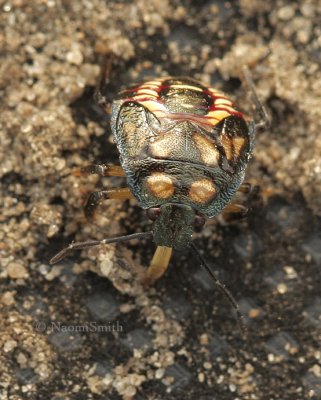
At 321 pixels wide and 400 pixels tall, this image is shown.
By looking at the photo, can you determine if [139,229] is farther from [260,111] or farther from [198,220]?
[260,111]

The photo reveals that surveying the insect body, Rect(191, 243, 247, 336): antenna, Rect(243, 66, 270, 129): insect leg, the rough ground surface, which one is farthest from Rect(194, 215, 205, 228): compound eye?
Rect(243, 66, 270, 129): insect leg

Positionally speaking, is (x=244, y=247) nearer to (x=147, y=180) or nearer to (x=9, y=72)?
(x=147, y=180)

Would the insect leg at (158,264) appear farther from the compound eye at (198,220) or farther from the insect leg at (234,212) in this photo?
the insect leg at (234,212)

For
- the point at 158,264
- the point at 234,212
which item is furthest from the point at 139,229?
the point at 234,212

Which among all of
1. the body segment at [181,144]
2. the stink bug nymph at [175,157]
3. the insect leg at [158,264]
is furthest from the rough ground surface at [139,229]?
the body segment at [181,144]

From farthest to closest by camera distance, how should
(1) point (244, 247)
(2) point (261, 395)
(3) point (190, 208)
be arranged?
(1) point (244, 247) < (2) point (261, 395) < (3) point (190, 208)

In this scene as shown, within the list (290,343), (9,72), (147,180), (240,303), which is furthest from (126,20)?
(290,343)
